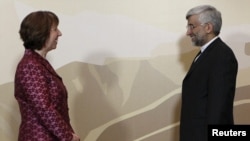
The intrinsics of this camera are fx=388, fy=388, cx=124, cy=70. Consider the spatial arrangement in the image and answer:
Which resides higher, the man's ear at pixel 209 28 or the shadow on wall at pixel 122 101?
the man's ear at pixel 209 28

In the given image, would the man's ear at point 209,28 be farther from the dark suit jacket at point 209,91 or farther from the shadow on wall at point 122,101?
the shadow on wall at point 122,101

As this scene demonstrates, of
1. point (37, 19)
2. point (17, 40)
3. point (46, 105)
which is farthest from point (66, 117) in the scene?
point (17, 40)

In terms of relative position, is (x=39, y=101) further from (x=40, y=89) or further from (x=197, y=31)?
(x=197, y=31)

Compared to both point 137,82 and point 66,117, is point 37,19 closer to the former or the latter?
point 66,117

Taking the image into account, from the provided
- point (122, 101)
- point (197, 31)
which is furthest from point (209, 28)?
point (122, 101)

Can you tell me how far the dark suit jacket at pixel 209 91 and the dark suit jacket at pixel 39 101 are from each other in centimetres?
65

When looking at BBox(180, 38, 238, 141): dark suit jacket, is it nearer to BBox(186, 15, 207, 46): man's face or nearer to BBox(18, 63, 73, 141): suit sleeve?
BBox(186, 15, 207, 46): man's face


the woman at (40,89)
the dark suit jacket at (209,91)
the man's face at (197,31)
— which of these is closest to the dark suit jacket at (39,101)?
the woman at (40,89)

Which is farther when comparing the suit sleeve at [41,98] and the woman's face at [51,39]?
the woman's face at [51,39]

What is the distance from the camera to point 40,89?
1.71m

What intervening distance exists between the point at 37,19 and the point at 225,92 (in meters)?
0.95

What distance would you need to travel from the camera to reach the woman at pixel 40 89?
1.71m

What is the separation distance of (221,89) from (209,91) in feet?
0.26

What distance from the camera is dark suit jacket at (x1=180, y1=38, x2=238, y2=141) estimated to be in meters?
1.87
